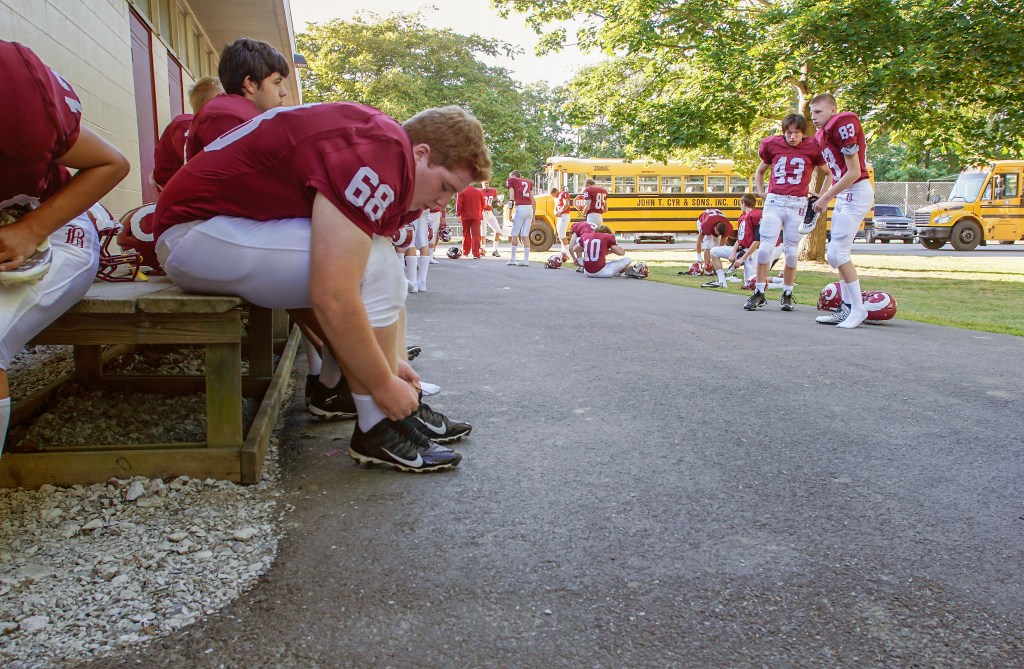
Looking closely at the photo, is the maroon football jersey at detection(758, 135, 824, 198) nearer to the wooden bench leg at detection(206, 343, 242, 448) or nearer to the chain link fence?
the wooden bench leg at detection(206, 343, 242, 448)

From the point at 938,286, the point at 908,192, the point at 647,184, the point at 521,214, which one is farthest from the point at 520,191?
the point at 908,192

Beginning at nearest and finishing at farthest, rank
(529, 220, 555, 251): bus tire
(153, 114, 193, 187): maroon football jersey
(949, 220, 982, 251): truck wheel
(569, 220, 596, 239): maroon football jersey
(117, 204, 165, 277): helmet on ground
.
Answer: (117, 204, 165, 277): helmet on ground → (153, 114, 193, 187): maroon football jersey → (569, 220, 596, 239): maroon football jersey → (529, 220, 555, 251): bus tire → (949, 220, 982, 251): truck wheel

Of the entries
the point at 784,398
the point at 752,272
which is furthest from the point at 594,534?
the point at 752,272

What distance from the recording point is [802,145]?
8.68 m

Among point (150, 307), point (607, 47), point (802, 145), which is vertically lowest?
point (150, 307)

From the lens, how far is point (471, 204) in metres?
19.4

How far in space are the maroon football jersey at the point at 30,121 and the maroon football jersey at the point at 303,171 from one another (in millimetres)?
434

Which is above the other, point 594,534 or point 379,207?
point 379,207

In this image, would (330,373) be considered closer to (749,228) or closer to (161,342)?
(161,342)

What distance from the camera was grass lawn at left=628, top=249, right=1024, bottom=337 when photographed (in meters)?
8.02

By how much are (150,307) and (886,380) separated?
12.6 ft

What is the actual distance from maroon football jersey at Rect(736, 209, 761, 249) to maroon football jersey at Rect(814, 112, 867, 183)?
466 cm

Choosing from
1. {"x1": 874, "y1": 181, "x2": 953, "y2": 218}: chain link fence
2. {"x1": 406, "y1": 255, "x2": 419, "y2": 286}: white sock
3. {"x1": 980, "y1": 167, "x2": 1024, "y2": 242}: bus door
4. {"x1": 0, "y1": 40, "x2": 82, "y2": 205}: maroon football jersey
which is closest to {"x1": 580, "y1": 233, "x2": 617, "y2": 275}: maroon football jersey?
{"x1": 406, "y1": 255, "x2": 419, "y2": 286}: white sock

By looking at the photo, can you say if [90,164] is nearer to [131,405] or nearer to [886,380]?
[131,405]
